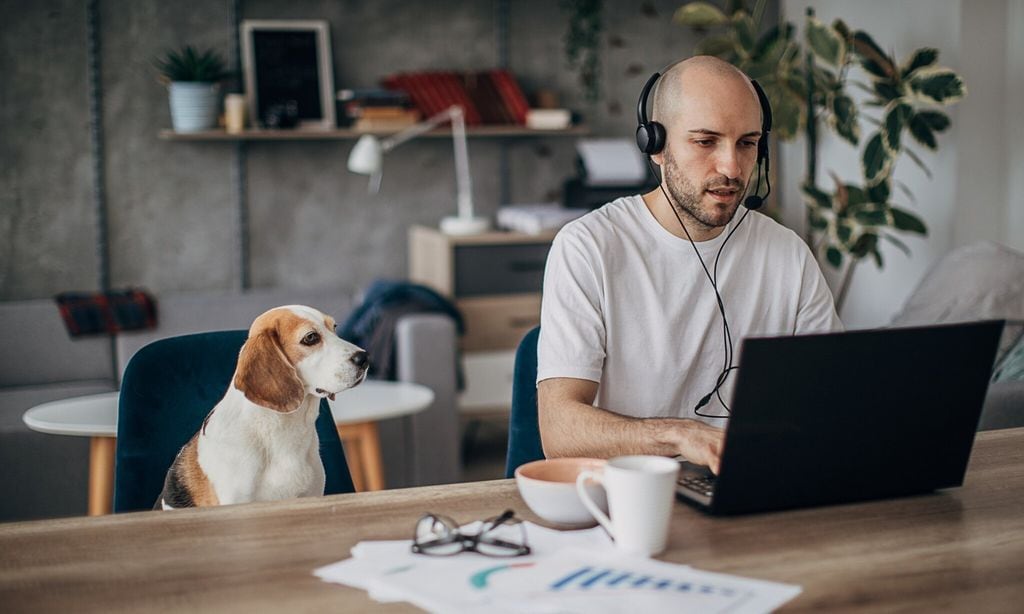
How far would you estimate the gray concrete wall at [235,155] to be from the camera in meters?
4.20

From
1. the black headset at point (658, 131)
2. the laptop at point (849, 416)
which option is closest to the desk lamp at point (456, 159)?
the black headset at point (658, 131)

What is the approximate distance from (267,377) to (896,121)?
270 centimetres

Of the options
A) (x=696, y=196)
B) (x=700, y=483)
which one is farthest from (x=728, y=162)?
(x=700, y=483)

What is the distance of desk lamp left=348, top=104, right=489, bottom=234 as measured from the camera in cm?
398

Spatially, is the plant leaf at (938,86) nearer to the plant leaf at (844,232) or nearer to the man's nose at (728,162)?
the plant leaf at (844,232)

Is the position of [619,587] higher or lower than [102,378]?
higher

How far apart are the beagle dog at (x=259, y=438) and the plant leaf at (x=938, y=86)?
2659 millimetres

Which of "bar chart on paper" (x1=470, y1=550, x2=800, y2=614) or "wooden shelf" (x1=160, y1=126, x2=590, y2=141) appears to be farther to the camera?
"wooden shelf" (x1=160, y1=126, x2=590, y2=141)

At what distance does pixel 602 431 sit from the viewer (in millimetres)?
1549

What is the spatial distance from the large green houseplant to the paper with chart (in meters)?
2.90

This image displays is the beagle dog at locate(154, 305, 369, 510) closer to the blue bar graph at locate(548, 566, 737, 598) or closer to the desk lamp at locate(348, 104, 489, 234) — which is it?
the blue bar graph at locate(548, 566, 737, 598)

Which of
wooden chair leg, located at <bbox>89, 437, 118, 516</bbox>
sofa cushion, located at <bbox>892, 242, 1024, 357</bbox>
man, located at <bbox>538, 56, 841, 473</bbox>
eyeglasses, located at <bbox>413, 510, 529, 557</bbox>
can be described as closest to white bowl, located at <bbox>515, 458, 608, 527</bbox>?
eyeglasses, located at <bbox>413, 510, 529, 557</bbox>

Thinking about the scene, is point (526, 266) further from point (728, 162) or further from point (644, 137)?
point (728, 162)

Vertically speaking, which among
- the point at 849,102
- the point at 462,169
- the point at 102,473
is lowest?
the point at 102,473
